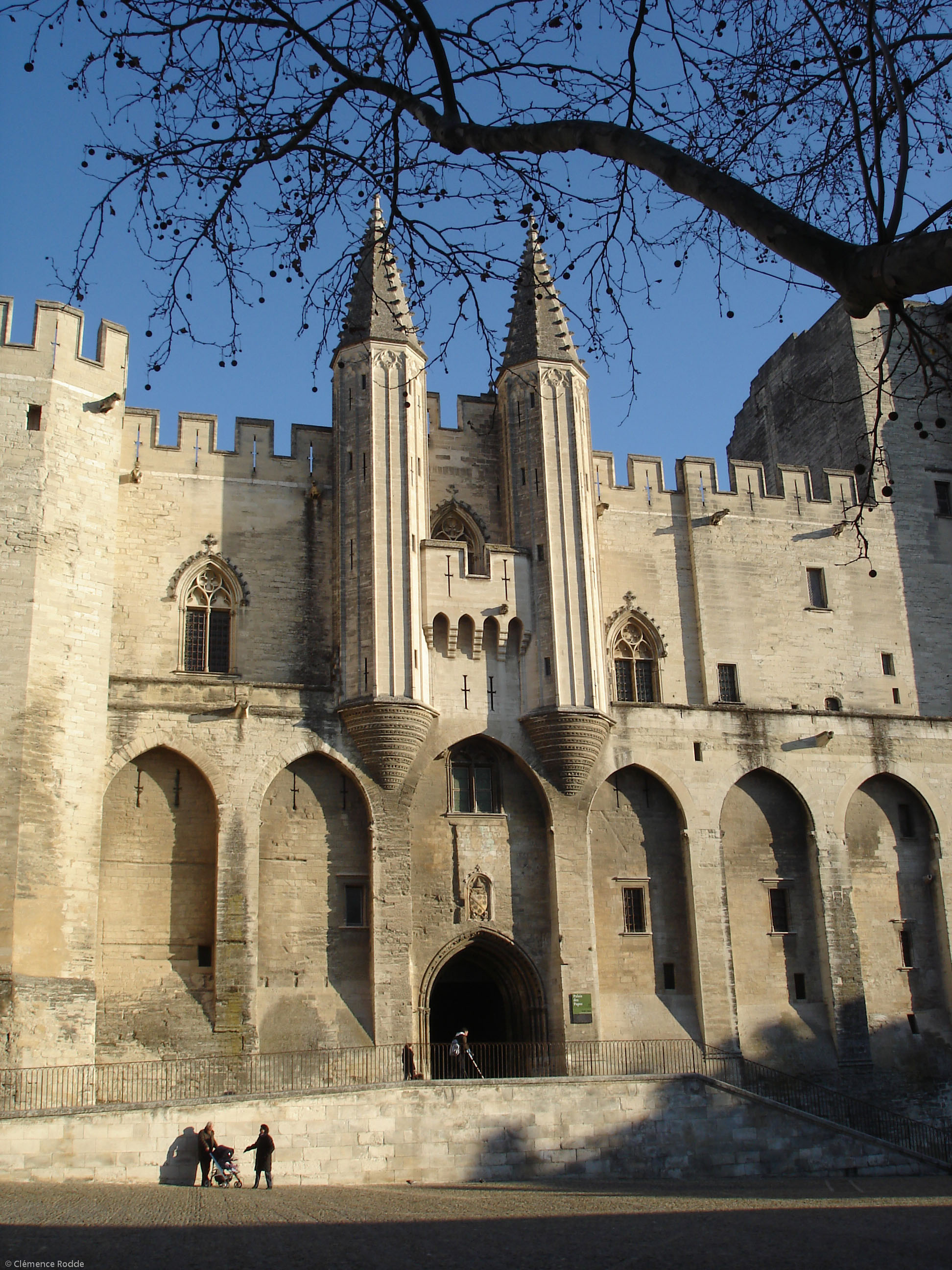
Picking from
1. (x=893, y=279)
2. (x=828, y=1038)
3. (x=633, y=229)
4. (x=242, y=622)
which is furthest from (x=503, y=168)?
(x=828, y=1038)

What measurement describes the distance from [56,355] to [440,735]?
33.6 feet

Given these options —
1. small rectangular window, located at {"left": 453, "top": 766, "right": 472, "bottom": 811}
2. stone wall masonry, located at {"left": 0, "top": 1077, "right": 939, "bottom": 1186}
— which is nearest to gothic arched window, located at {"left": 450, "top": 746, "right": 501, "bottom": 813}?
small rectangular window, located at {"left": 453, "top": 766, "right": 472, "bottom": 811}

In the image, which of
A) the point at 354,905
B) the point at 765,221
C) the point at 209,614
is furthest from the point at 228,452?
the point at 765,221

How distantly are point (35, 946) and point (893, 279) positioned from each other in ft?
59.3

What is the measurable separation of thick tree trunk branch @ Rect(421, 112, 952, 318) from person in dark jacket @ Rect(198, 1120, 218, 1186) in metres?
14.6

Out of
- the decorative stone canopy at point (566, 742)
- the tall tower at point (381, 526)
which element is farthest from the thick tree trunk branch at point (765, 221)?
the decorative stone canopy at point (566, 742)

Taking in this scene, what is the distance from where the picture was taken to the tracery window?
1124 inches

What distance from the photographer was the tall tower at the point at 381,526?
24.9m

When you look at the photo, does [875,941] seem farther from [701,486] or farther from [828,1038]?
[701,486]

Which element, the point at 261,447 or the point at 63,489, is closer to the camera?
the point at 63,489

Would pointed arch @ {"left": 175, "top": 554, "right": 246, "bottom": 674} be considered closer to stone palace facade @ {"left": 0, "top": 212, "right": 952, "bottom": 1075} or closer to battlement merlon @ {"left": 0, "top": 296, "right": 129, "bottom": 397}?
stone palace facade @ {"left": 0, "top": 212, "right": 952, "bottom": 1075}

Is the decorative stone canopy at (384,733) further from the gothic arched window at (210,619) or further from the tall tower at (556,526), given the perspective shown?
the gothic arched window at (210,619)

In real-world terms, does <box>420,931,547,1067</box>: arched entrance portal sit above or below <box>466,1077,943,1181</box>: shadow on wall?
above

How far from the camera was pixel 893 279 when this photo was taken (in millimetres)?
7023
